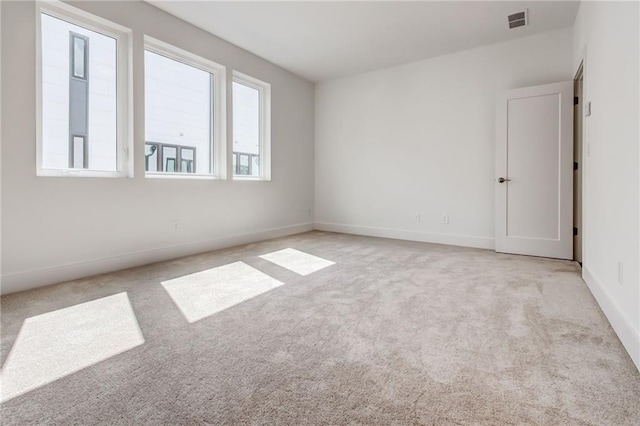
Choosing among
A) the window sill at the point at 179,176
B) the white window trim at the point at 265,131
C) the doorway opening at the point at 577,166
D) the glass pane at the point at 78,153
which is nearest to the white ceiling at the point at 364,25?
the white window trim at the point at 265,131

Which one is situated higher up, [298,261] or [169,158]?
[169,158]

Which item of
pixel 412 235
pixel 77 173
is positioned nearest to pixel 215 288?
pixel 77 173

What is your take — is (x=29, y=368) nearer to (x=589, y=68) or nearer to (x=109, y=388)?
(x=109, y=388)

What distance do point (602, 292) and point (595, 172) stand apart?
3.13 feet

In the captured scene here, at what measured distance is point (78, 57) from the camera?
3.07 metres

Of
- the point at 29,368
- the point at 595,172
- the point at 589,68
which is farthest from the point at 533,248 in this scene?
the point at 29,368

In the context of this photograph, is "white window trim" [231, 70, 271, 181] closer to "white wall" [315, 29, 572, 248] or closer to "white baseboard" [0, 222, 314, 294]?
"white baseboard" [0, 222, 314, 294]

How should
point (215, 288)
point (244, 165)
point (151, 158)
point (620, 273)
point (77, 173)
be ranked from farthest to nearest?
point (244, 165)
point (151, 158)
point (77, 173)
point (215, 288)
point (620, 273)

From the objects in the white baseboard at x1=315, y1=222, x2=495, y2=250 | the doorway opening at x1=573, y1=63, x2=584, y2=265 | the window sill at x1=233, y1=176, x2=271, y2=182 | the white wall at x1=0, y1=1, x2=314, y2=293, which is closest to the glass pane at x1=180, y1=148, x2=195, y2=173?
the white wall at x1=0, y1=1, x2=314, y2=293

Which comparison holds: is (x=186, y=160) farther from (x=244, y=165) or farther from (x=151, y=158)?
(x=244, y=165)

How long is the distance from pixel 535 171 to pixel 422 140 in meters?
1.62

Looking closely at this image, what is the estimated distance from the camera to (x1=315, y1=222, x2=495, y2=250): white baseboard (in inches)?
181

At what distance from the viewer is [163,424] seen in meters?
1.17

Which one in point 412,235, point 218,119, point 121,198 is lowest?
point 412,235
